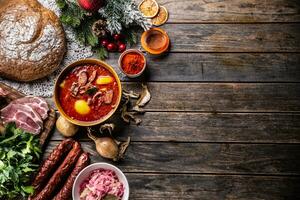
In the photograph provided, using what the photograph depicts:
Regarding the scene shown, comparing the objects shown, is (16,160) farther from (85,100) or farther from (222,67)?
(222,67)

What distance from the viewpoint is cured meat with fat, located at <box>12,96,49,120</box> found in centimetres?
216

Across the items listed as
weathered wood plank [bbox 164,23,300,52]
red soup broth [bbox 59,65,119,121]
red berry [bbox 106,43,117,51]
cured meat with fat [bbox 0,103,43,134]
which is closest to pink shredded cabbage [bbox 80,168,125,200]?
red soup broth [bbox 59,65,119,121]

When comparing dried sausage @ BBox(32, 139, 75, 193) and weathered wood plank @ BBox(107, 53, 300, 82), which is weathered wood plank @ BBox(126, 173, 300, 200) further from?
weathered wood plank @ BBox(107, 53, 300, 82)

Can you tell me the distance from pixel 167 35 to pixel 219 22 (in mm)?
295

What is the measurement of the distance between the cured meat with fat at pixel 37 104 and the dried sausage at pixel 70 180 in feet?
0.96

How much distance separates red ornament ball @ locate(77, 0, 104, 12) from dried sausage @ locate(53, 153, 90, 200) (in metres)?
0.74

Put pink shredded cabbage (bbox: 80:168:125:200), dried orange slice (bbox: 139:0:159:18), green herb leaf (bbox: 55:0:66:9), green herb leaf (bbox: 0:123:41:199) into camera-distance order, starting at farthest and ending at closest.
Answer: dried orange slice (bbox: 139:0:159:18), green herb leaf (bbox: 55:0:66:9), pink shredded cabbage (bbox: 80:168:125:200), green herb leaf (bbox: 0:123:41:199)

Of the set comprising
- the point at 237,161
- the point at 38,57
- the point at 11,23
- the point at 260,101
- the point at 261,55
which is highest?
the point at 11,23

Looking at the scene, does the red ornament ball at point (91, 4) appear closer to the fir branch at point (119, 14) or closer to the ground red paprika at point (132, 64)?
the fir branch at point (119, 14)

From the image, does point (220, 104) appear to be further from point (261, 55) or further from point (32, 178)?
point (32, 178)

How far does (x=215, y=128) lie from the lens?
225 cm

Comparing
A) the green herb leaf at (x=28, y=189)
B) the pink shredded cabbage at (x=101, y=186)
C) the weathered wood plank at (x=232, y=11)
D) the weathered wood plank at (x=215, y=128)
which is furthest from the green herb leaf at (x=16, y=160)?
the weathered wood plank at (x=232, y=11)

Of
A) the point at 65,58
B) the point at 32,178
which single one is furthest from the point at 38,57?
the point at 32,178

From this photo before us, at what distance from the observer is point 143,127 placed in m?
2.23
